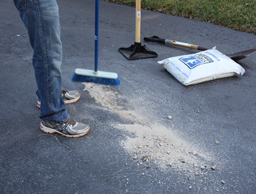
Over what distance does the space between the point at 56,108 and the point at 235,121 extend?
5.49 ft

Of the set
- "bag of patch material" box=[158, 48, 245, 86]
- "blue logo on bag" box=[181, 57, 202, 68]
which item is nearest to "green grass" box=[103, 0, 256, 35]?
"bag of patch material" box=[158, 48, 245, 86]

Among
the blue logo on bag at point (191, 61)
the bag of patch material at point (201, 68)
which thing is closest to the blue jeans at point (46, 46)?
the bag of patch material at point (201, 68)

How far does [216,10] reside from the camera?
17.6 ft

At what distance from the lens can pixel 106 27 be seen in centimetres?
474

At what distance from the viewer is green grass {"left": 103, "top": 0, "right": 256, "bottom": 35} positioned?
493 centimetres

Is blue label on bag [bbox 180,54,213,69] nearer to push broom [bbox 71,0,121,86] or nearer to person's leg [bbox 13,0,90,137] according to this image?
push broom [bbox 71,0,121,86]

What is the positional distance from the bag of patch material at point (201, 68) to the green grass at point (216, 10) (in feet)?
6.39

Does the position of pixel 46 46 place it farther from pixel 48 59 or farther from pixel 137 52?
pixel 137 52

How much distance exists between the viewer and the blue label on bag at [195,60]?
3.10 meters

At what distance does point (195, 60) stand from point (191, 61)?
0.05 m

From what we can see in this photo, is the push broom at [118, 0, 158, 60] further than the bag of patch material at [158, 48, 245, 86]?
Yes

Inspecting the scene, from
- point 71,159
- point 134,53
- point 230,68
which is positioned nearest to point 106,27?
point 134,53

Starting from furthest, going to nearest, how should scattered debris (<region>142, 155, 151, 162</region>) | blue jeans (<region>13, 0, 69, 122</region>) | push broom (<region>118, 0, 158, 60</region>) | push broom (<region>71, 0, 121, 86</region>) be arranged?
push broom (<region>118, 0, 158, 60</region>), push broom (<region>71, 0, 121, 86</region>), scattered debris (<region>142, 155, 151, 162</region>), blue jeans (<region>13, 0, 69, 122</region>)

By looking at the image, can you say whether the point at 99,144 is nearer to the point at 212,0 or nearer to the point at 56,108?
the point at 56,108
